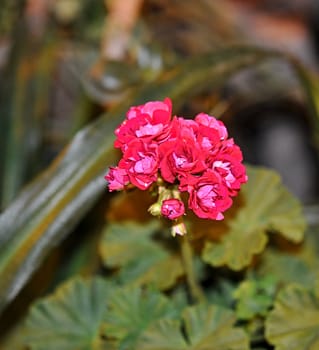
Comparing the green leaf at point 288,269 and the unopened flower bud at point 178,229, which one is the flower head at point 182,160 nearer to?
the unopened flower bud at point 178,229

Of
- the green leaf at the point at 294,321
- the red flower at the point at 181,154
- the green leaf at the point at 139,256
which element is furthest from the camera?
the green leaf at the point at 139,256

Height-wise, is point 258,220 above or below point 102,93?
below

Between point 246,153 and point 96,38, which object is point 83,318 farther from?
point 246,153

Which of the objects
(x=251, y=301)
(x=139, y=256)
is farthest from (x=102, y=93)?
(x=251, y=301)

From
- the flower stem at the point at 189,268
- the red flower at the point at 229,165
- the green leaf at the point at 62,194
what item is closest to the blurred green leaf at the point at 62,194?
the green leaf at the point at 62,194

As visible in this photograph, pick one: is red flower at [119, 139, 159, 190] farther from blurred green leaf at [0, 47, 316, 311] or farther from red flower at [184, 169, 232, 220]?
blurred green leaf at [0, 47, 316, 311]

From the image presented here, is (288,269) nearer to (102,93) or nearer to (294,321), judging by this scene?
(294,321)
